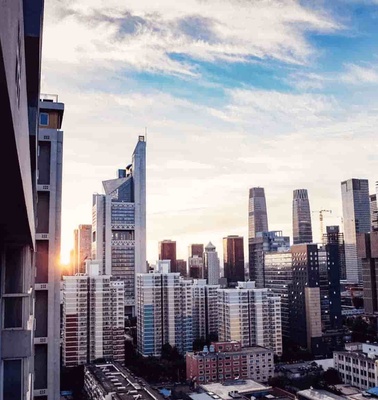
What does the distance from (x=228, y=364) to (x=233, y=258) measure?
35234 mm

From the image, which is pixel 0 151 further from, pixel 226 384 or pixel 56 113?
pixel 226 384

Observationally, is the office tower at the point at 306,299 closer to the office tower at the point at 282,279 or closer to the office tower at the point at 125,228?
the office tower at the point at 282,279

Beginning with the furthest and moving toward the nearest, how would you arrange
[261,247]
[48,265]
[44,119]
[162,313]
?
1. [261,247]
2. [162,313]
3. [44,119]
4. [48,265]

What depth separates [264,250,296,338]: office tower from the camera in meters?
26.9

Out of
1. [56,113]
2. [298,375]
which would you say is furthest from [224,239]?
[56,113]

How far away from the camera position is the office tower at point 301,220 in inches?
2498

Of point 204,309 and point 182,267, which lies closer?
point 204,309

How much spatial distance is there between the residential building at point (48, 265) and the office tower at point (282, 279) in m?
24.1

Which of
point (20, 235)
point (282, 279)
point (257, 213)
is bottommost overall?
point (282, 279)

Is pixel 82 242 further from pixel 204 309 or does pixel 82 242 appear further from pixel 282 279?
pixel 204 309

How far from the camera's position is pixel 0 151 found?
0.94m

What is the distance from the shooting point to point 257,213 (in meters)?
68.2

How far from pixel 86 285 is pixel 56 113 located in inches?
636

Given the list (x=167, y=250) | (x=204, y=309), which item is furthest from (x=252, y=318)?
(x=167, y=250)
